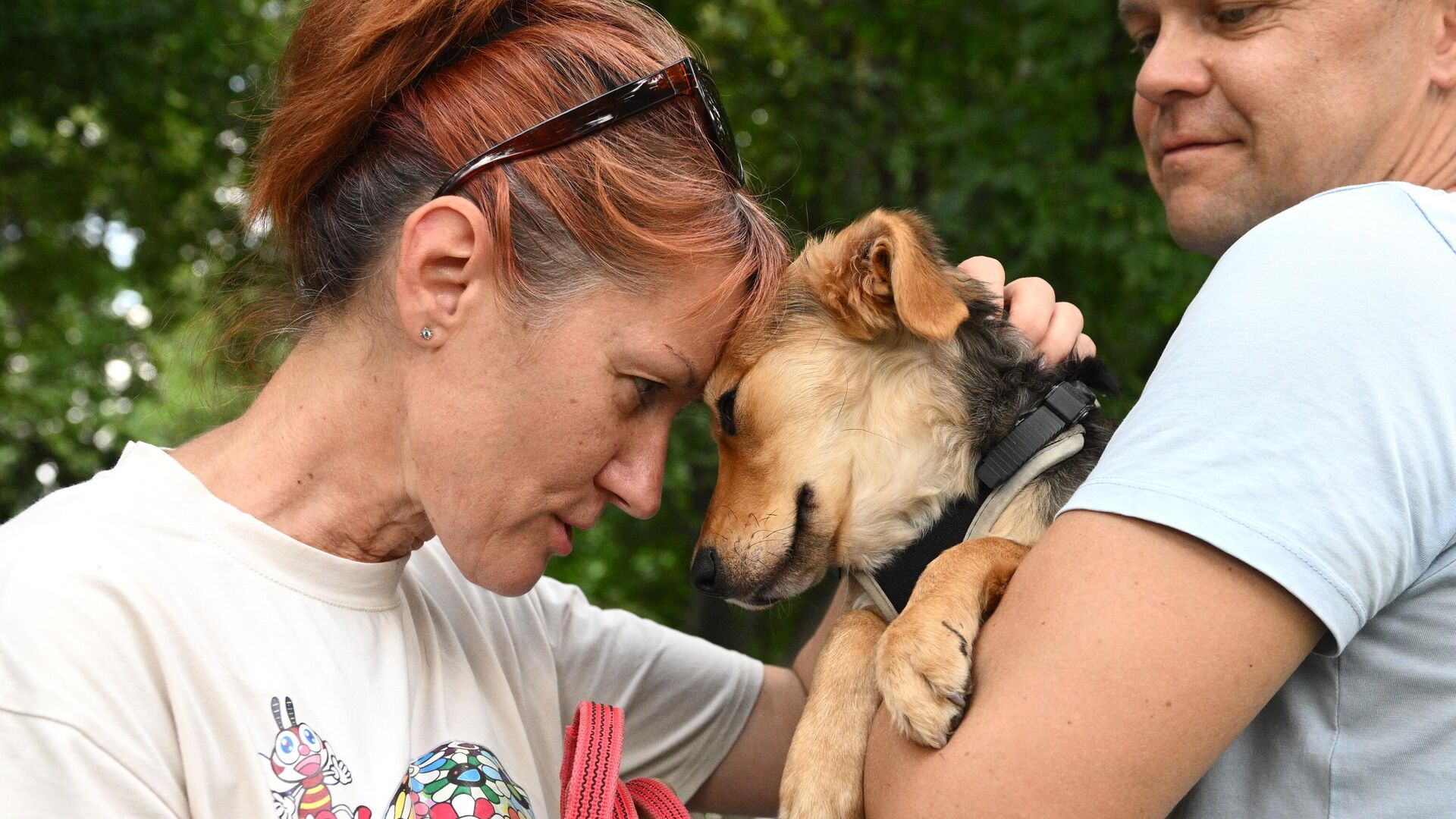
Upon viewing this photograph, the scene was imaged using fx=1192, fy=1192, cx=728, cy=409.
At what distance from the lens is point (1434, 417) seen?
1.37 metres

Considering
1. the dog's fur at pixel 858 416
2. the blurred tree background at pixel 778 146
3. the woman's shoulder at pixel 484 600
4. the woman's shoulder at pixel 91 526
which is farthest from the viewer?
the blurred tree background at pixel 778 146

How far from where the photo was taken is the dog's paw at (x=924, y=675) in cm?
171

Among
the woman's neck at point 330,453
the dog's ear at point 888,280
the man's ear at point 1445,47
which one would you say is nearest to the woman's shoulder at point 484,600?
the woman's neck at point 330,453

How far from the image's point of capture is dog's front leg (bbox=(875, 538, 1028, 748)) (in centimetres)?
174

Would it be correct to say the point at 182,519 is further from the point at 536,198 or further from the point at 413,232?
the point at 536,198

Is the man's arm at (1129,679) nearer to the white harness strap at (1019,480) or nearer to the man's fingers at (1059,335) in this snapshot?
the white harness strap at (1019,480)

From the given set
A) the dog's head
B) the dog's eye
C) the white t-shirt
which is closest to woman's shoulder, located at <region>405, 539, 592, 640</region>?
the white t-shirt

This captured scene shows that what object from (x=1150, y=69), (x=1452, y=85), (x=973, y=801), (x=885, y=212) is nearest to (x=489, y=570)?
(x=973, y=801)

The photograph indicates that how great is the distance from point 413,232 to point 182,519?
0.56 m

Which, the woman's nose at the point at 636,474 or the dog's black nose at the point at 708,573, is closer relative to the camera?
the woman's nose at the point at 636,474

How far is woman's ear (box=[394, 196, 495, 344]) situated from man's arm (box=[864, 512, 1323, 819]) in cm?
100

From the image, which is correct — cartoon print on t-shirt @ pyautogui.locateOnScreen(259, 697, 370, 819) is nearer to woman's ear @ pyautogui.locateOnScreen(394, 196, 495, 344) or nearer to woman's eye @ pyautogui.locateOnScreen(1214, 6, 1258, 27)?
woman's ear @ pyautogui.locateOnScreen(394, 196, 495, 344)

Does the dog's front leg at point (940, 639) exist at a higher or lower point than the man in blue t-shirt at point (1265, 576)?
lower

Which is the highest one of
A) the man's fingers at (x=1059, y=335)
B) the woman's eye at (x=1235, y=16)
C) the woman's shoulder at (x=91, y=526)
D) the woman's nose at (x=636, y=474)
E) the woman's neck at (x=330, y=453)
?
the woman's eye at (x=1235, y=16)
